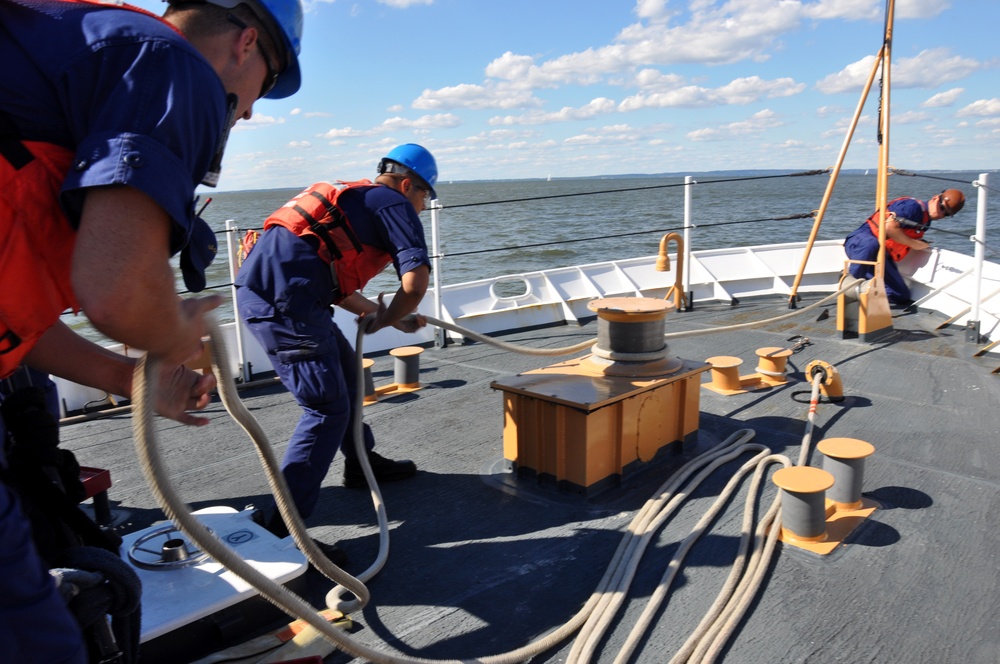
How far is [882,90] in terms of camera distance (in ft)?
20.6

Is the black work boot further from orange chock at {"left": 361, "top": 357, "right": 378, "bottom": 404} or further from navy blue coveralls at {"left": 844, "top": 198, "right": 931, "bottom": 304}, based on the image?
navy blue coveralls at {"left": 844, "top": 198, "right": 931, "bottom": 304}

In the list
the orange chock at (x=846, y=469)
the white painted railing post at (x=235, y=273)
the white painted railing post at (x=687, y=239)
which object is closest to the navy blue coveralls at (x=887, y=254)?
the white painted railing post at (x=687, y=239)

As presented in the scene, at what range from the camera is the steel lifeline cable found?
127 cm

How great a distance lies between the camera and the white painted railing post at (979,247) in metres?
5.55

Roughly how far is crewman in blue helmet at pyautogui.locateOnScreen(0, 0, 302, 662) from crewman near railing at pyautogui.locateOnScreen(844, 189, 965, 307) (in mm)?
6999

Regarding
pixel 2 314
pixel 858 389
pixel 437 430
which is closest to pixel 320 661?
pixel 2 314

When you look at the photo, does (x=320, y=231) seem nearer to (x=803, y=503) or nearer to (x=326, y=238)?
(x=326, y=238)

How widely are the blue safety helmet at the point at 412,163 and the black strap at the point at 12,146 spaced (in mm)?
2155

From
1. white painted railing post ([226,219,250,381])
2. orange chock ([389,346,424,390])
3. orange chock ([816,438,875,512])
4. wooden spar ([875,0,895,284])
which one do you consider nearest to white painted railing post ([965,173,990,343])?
wooden spar ([875,0,895,284])

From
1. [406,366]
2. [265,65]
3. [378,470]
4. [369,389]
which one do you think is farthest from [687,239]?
[265,65]

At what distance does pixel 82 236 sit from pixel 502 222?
4161 centimetres

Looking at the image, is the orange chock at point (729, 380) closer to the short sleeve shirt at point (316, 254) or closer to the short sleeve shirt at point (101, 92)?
the short sleeve shirt at point (316, 254)

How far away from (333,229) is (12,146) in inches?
72.8

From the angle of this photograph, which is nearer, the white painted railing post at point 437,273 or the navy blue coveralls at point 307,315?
the navy blue coveralls at point 307,315
